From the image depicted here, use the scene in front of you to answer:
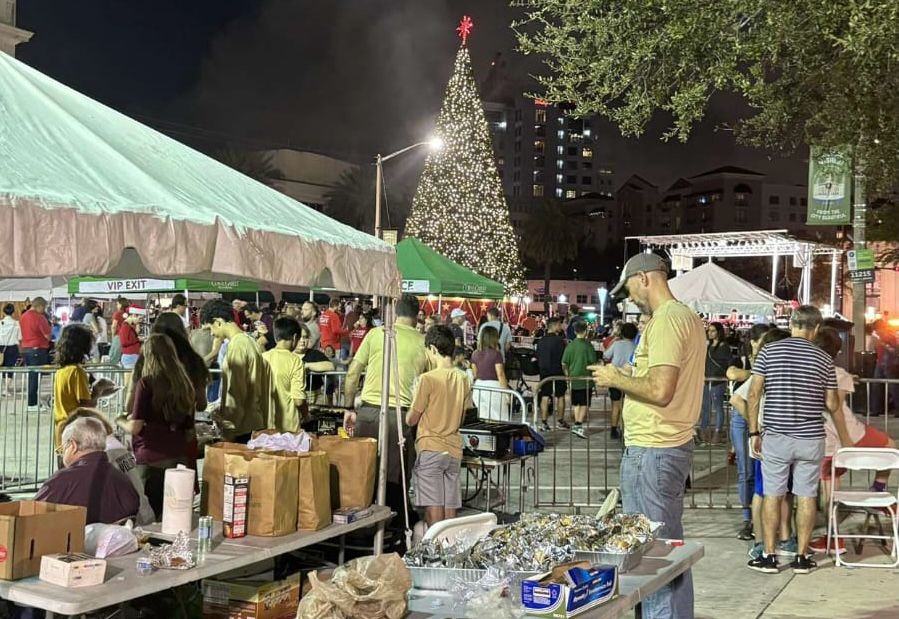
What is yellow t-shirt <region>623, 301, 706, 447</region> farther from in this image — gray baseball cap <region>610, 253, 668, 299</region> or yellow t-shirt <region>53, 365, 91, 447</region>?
yellow t-shirt <region>53, 365, 91, 447</region>

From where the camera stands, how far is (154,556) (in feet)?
13.5

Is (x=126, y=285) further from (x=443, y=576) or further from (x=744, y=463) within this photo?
(x=443, y=576)

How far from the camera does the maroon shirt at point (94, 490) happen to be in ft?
15.3

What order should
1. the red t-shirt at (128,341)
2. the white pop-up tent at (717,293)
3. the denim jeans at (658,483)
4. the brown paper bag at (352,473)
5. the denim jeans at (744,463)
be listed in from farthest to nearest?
1. the white pop-up tent at (717,293)
2. the red t-shirt at (128,341)
3. the denim jeans at (744,463)
4. the brown paper bag at (352,473)
5. the denim jeans at (658,483)

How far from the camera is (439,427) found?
711 cm

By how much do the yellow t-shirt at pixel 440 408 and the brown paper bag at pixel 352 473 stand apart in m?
1.55

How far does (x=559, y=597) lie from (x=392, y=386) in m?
4.24

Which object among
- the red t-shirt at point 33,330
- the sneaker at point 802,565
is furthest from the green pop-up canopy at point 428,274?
the sneaker at point 802,565

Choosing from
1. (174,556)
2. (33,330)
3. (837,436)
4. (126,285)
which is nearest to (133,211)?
(174,556)

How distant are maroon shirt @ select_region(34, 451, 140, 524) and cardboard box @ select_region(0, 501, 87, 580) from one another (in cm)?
60

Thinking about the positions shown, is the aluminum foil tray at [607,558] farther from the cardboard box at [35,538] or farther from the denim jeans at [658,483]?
the cardboard box at [35,538]

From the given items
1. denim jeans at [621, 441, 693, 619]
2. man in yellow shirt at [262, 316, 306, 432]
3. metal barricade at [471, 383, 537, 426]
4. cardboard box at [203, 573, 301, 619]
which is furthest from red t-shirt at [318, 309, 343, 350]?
cardboard box at [203, 573, 301, 619]

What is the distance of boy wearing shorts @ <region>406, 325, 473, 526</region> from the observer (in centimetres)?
705

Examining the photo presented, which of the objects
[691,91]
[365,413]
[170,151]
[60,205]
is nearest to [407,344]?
[365,413]
